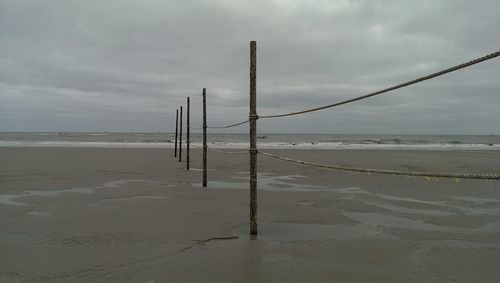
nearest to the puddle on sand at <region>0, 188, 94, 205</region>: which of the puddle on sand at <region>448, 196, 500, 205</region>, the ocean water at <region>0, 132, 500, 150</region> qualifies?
the puddle on sand at <region>448, 196, 500, 205</region>

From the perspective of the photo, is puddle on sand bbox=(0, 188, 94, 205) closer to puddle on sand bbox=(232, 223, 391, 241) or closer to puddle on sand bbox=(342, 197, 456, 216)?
puddle on sand bbox=(232, 223, 391, 241)

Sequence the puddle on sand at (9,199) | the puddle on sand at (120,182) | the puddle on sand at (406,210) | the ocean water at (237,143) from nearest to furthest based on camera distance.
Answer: the puddle on sand at (406,210) → the puddle on sand at (9,199) → the puddle on sand at (120,182) → the ocean water at (237,143)

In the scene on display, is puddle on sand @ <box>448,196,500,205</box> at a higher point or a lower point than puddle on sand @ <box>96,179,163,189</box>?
lower

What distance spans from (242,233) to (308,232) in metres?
0.89

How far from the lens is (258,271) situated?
11.9 feet

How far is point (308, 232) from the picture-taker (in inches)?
201

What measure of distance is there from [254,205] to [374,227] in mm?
1896

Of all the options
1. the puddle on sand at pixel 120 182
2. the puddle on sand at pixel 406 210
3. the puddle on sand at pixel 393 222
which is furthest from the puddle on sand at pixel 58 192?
the puddle on sand at pixel 406 210

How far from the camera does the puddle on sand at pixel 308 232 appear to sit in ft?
15.9

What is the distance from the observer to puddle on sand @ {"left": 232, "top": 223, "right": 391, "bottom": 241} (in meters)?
4.85

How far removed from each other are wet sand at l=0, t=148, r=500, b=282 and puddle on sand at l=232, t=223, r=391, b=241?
1cm

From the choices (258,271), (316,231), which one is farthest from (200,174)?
(258,271)

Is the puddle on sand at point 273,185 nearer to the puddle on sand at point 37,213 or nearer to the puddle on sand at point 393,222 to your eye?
the puddle on sand at point 393,222

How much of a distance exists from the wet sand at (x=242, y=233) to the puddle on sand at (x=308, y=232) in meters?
0.01
